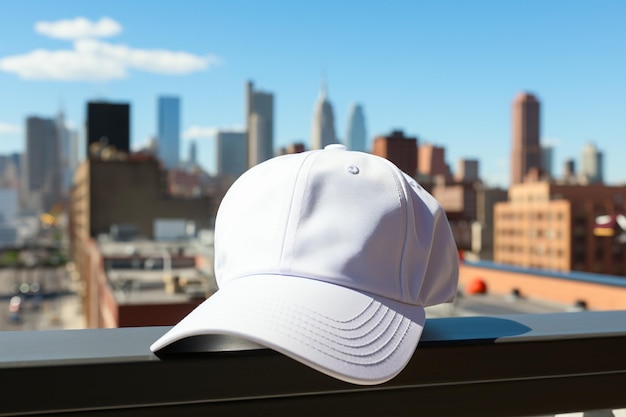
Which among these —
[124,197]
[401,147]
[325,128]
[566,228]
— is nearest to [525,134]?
[566,228]

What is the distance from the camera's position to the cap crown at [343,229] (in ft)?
3.17

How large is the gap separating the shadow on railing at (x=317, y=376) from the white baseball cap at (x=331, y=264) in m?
0.05

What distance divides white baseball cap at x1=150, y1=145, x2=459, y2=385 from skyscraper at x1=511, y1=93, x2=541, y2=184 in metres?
149

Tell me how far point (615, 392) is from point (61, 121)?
575 ft

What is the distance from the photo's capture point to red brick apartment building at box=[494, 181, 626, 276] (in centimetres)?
5528

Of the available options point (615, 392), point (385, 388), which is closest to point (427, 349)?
point (385, 388)

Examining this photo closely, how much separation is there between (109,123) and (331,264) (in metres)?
114

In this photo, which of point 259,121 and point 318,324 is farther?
point 259,121

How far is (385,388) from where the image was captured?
933 mm

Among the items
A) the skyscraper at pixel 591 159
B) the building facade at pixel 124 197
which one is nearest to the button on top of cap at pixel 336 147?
the building facade at pixel 124 197

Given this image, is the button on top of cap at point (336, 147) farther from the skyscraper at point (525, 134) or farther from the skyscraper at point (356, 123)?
the skyscraper at point (525, 134)

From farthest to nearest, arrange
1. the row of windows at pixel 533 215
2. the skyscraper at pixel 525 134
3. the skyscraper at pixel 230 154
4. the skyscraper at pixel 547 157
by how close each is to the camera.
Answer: the skyscraper at pixel 547 157 → the skyscraper at pixel 230 154 → the skyscraper at pixel 525 134 → the row of windows at pixel 533 215

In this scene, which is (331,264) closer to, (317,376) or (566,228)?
(317,376)

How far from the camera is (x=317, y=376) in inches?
34.6
